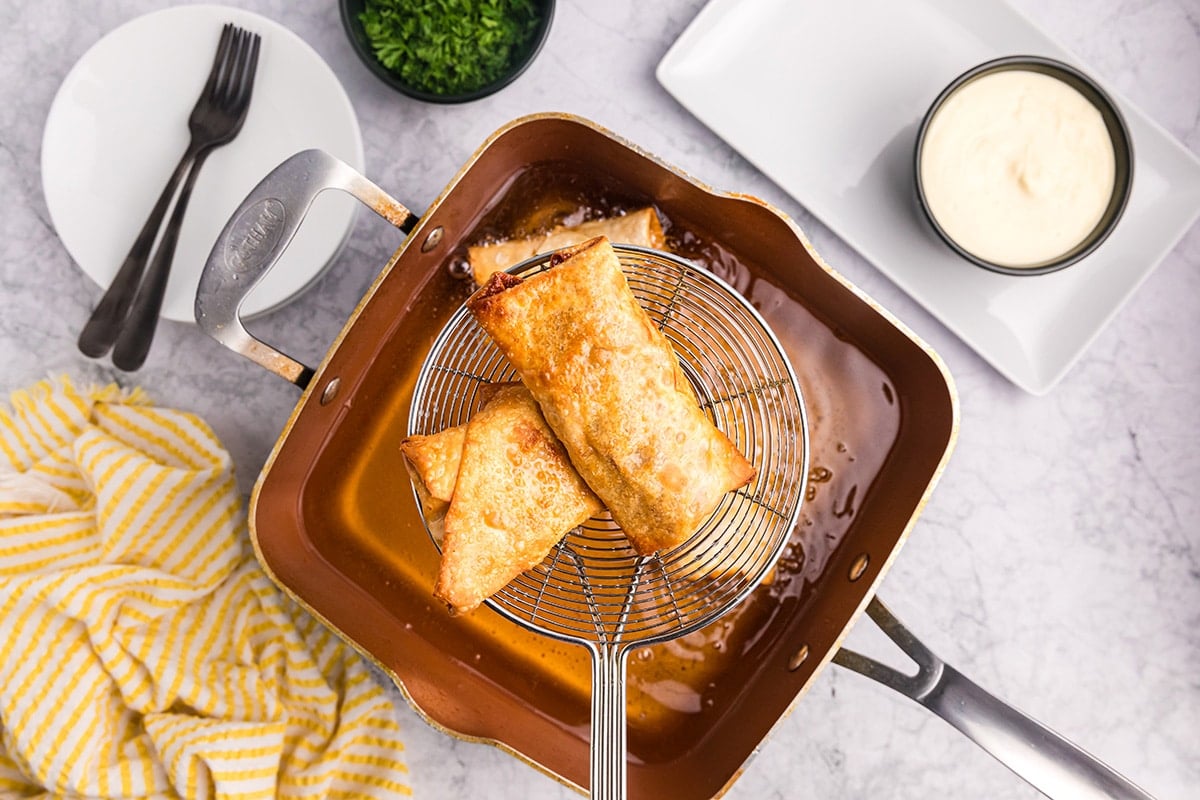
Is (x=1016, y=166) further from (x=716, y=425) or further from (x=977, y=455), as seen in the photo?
(x=716, y=425)

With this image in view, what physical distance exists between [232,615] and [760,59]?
1.36 metres

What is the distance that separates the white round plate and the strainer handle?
31.2 inches

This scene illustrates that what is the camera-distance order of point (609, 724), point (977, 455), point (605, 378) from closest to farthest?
1. point (605, 378)
2. point (609, 724)
3. point (977, 455)

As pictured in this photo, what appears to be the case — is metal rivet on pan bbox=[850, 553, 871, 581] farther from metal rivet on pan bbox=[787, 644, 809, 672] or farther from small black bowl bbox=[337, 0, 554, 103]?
small black bowl bbox=[337, 0, 554, 103]

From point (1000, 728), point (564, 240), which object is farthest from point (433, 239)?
point (1000, 728)

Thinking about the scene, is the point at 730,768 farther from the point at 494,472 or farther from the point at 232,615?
the point at 232,615

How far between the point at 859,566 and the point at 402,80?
1092mm

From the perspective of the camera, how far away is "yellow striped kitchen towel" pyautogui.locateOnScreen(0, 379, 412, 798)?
152 centimetres

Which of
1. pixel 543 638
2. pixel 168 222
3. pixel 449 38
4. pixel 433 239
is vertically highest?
pixel 449 38

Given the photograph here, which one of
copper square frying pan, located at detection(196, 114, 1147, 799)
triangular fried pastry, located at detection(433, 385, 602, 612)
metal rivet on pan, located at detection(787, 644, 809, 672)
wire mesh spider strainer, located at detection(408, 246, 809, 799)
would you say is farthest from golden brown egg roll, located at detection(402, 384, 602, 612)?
metal rivet on pan, located at detection(787, 644, 809, 672)

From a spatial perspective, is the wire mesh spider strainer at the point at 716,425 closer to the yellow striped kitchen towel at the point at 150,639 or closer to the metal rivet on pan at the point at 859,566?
the metal rivet on pan at the point at 859,566

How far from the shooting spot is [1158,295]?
167cm

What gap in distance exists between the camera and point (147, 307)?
4.92ft

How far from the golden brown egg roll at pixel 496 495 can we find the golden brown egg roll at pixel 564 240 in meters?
0.36
